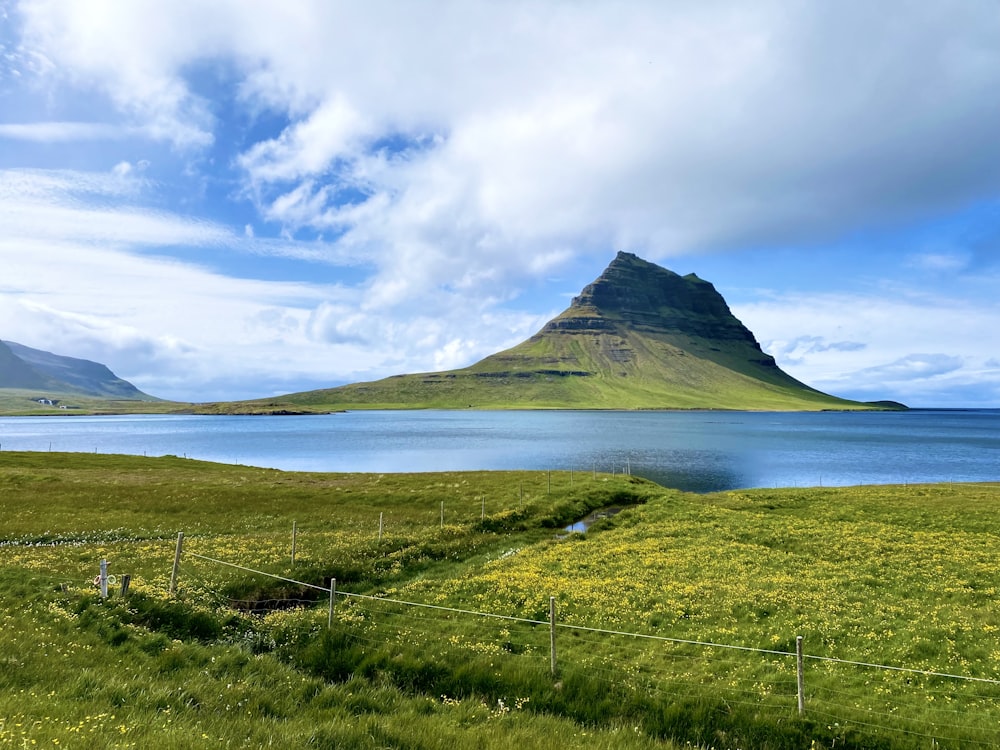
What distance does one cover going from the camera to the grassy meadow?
13.7 m

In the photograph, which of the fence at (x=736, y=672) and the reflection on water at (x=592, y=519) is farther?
the reflection on water at (x=592, y=519)

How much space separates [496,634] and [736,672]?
9.68 metres

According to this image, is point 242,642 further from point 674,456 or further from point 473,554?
point 674,456

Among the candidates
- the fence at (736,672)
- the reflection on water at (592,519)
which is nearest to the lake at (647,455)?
the reflection on water at (592,519)

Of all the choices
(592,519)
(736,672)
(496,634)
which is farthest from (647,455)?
(736,672)

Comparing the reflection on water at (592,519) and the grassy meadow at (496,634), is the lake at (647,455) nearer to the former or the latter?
the reflection on water at (592,519)

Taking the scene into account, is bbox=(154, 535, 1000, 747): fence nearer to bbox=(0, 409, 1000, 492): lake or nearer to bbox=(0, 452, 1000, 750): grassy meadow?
bbox=(0, 452, 1000, 750): grassy meadow

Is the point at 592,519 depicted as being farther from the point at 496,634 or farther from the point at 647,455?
the point at 647,455

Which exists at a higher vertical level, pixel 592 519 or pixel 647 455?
pixel 647 455

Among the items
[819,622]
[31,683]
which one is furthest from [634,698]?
[31,683]

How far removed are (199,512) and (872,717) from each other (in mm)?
55558

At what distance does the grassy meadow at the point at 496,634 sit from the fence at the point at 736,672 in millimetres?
105

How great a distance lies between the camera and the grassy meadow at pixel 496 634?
13.7 meters

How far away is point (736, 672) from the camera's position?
62.0ft
